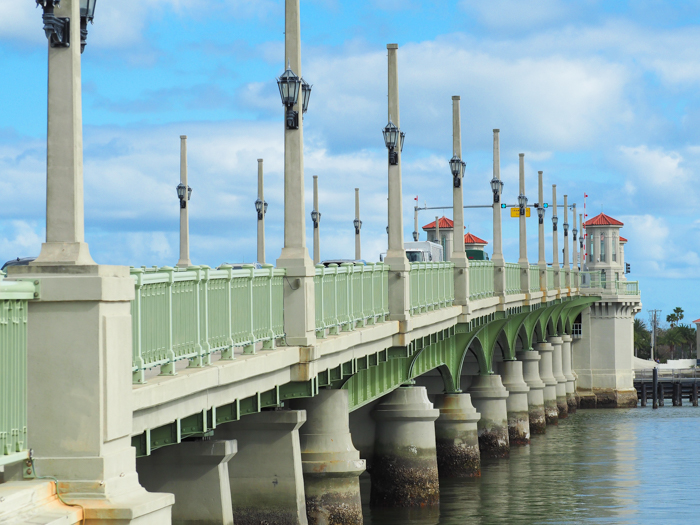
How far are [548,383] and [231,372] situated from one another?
57067mm

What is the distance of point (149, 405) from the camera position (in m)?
12.9

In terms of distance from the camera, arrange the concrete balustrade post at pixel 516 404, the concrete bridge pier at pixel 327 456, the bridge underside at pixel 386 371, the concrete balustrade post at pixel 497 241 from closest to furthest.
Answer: the bridge underside at pixel 386 371
the concrete bridge pier at pixel 327 456
the concrete balustrade post at pixel 497 241
the concrete balustrade post at pixel 516 404

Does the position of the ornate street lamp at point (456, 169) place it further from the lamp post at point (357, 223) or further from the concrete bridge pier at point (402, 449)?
the lamp post at point (357, 223)

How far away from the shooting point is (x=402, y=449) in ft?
114

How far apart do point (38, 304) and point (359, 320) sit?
14.5 meters

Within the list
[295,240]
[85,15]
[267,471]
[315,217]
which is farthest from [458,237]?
[85,15]

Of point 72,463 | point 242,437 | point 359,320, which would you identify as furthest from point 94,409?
point 359,320

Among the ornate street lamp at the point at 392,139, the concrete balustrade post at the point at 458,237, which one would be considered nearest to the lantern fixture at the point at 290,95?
the ornate street lamp at the point at 392,139

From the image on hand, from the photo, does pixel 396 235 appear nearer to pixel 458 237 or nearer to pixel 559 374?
pixel 458 237

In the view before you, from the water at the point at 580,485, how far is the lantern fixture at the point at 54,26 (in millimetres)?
23262

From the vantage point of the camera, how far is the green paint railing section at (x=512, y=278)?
165 feet

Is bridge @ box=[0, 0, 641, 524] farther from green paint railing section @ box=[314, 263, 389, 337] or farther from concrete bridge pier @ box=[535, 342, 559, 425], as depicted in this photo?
concrete bridge pier @ box=[535, 342, 559, 425]

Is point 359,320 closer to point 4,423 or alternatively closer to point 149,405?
point 149,405

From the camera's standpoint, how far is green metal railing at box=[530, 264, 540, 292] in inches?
2339
